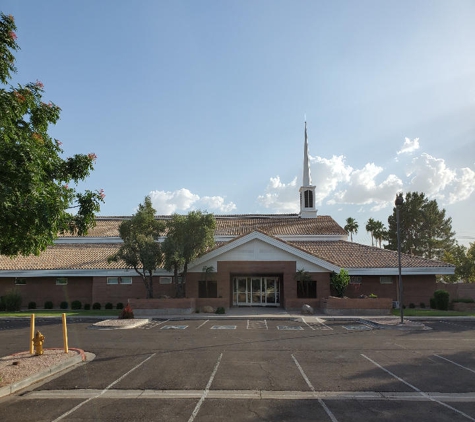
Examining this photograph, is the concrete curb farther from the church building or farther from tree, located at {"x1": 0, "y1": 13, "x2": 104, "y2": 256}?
the church building

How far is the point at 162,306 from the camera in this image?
26.4m

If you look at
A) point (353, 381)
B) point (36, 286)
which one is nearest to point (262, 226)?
point (36, 286)

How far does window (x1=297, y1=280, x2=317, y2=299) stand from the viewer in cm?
3033

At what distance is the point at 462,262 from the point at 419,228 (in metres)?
6.85

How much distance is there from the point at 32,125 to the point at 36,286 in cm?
2569

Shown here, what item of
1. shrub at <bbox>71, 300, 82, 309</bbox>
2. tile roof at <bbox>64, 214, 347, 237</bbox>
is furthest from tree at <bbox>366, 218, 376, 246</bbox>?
shrub at <bbox>71, 300, 82, 309</bbox>

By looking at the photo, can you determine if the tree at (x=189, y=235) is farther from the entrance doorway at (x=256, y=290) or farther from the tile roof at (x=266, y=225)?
the tile roof at (x=266, y=225)

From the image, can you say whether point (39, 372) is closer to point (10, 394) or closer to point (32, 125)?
point (10, 394)

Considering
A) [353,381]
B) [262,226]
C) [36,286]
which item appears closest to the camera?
[353,381]

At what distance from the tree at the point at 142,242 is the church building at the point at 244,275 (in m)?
3.43

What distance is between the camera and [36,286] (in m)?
32.1

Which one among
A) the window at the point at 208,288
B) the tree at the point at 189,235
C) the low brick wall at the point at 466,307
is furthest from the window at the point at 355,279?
the tree at the point at 189,235

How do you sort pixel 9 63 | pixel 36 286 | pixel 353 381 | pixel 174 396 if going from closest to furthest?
pixel 174 396
pixel 9 63
pixel 353 381
pixel 36 286

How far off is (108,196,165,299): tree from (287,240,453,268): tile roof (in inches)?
376
